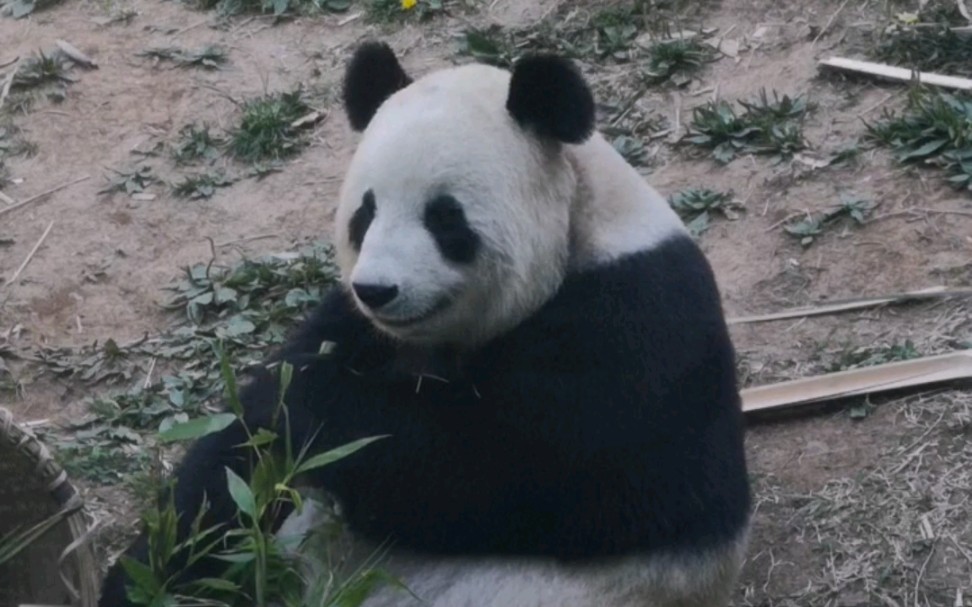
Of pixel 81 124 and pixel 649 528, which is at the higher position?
pixel 649 528

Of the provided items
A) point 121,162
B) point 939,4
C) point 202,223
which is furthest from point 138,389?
point 939,4

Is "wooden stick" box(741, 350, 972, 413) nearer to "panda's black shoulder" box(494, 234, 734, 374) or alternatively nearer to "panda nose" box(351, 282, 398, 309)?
"panda's black shoulder" box(494, 234, 734, 374)

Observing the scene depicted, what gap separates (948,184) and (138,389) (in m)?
3.37

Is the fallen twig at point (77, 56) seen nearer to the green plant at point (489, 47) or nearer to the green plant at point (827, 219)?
the green plant at point (489, 47)

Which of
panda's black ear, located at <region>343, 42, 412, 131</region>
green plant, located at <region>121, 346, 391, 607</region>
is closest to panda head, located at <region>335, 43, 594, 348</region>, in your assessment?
panda's black ear, located at <region>343, 42, 412, 131</region>

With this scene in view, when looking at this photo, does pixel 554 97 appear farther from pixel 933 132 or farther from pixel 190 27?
pixel 190 27

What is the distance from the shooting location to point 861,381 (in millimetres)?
5426

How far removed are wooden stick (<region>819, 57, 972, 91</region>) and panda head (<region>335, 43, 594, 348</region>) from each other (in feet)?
9.72

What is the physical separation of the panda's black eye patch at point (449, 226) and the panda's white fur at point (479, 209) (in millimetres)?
24

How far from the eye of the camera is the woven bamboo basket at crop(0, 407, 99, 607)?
13.2ft

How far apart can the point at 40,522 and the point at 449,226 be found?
1419 mm

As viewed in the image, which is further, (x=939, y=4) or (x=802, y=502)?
(x=939, y=4)

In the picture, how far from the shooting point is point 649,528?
419 cm

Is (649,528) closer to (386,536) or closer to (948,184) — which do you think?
(386,536)
